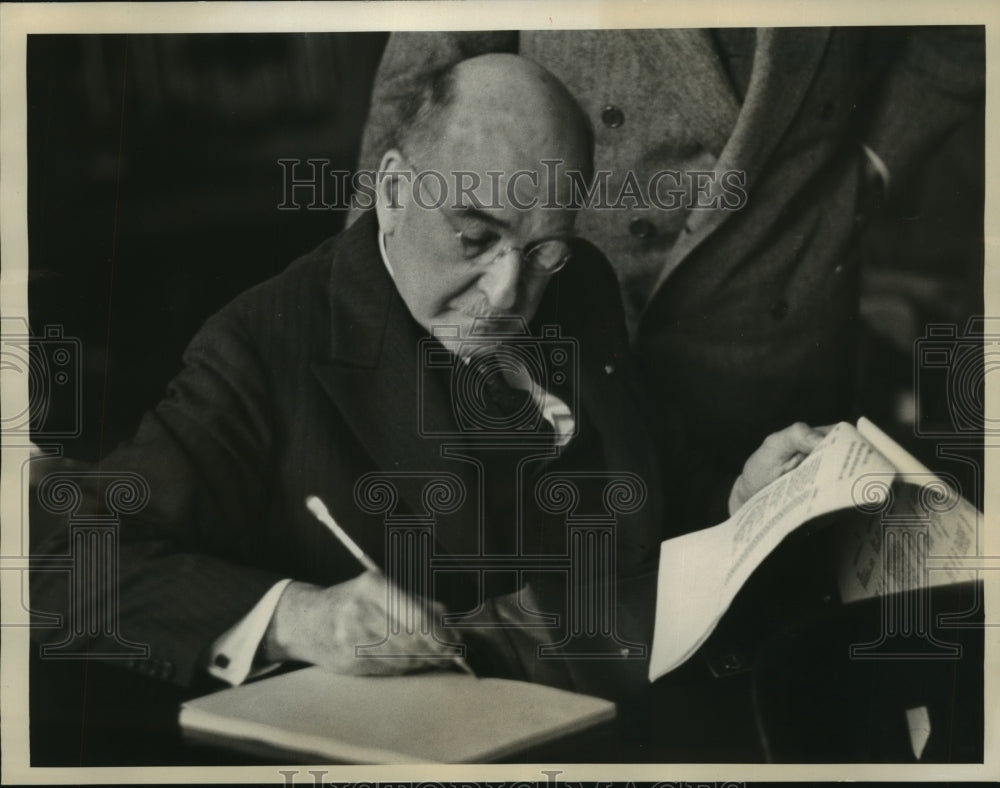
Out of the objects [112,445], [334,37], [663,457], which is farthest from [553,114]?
[112,445]

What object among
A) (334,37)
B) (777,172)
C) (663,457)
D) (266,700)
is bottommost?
(266,700)

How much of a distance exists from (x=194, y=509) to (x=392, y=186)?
62 cm

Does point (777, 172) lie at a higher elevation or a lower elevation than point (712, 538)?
higher

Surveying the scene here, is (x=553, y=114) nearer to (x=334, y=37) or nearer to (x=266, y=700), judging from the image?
(x=334, y=37)

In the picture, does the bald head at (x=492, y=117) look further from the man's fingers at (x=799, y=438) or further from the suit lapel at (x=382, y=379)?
the man's fingers at (x=799, y=438)

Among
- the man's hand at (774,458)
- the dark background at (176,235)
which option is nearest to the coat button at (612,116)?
the dark background at (176,235)

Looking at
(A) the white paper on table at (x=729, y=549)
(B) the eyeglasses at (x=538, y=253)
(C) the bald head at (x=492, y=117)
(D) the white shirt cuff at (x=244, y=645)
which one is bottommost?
(D) the white shirt cuff at (x=244, y=645)

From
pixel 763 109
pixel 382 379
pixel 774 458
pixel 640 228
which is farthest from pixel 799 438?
pixel 382 379

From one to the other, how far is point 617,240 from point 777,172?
290 millimetres

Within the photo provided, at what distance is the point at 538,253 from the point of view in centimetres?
198

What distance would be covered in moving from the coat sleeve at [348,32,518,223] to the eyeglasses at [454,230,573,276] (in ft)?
0.65

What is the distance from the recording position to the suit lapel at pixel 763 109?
1983mm

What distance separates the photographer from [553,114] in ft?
6.41

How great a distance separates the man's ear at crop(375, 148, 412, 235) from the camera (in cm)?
196
